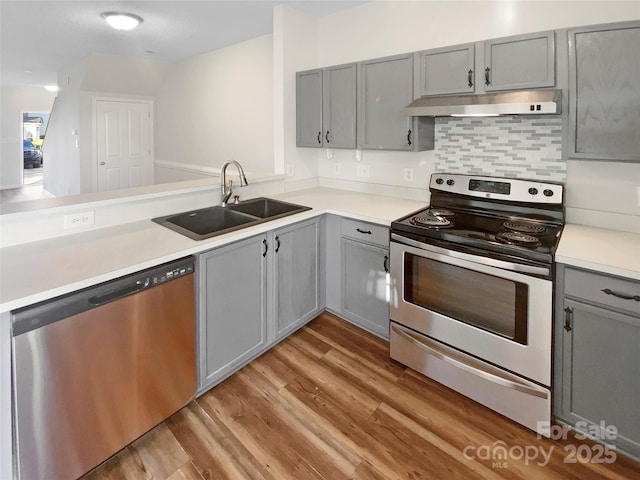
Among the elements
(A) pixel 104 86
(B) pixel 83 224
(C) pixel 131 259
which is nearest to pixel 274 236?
(C) pixel 131 259

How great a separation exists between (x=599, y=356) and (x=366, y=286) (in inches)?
52.4

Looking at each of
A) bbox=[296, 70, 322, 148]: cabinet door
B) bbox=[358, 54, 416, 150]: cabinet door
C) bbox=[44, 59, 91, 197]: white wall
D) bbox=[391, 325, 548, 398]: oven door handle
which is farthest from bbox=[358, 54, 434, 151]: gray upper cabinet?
bbox=[44, 59, 91, 197]: white wall

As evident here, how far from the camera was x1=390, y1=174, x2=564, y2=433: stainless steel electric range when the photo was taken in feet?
5.78

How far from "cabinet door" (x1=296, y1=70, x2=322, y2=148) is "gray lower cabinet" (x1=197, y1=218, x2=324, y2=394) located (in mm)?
855

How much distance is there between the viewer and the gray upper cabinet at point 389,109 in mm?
2498

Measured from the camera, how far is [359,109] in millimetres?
2764

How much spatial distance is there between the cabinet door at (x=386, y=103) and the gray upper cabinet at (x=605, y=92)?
0.93 metres

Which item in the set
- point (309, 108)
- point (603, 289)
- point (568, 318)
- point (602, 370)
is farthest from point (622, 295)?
point (309, 108)

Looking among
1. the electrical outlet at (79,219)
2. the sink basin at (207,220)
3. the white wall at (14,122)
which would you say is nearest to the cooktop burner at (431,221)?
the sink basin at (207,220)

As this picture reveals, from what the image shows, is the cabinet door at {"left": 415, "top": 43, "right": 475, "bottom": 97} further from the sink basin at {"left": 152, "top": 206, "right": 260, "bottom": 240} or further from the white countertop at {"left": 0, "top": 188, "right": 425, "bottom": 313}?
the sink basin at {"left": 152, "top": 206, "right": 260, "bottom": 240}

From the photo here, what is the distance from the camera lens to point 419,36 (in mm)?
2695

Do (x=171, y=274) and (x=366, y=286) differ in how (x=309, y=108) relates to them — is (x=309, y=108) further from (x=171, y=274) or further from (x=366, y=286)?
(x=171, y=274)

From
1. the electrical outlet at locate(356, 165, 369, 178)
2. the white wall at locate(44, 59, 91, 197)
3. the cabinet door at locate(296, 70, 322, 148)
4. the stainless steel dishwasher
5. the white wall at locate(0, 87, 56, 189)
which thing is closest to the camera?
the stainless steel dishwasher

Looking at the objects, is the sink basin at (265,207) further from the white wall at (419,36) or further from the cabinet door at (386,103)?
the cabinet door at (386,103)
